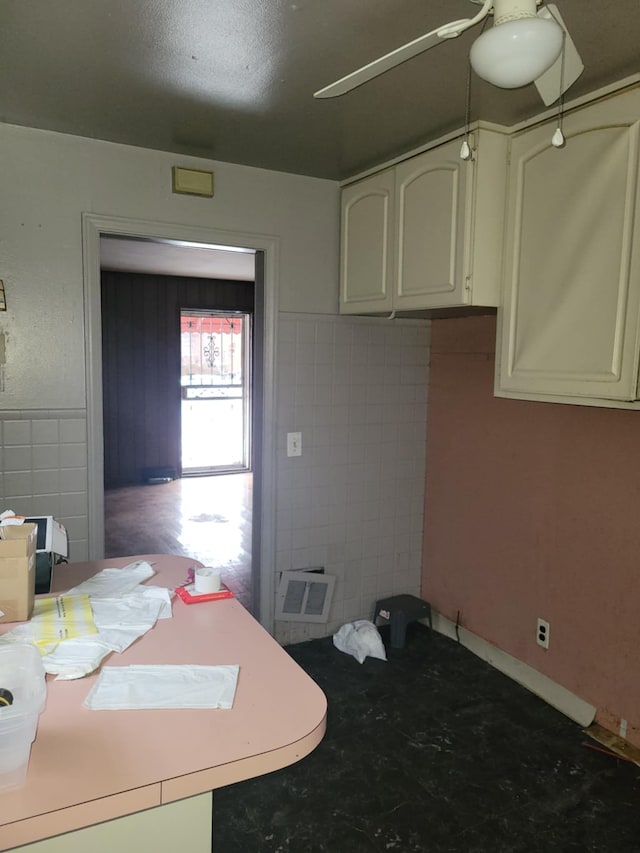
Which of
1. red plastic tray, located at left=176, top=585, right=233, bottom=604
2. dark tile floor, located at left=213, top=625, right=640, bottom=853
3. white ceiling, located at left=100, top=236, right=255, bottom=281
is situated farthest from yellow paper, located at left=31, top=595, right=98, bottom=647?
white ceiling, located at left=100, top=236, right=255, bottom=281

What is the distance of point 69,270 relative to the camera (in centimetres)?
249

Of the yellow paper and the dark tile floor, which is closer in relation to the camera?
the yellow paper

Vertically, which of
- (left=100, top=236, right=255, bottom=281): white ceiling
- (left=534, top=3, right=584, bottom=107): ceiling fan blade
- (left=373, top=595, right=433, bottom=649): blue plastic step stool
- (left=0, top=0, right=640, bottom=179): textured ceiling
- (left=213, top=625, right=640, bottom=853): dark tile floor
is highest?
(left=100, top=236, right=255, bottom=281): white ceiling

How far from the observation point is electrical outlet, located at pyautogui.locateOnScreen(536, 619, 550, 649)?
2.69m

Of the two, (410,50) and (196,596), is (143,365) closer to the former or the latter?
(196,596)

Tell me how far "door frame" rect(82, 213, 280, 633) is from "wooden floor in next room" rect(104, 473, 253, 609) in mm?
669

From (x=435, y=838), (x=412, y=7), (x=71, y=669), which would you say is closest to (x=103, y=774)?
(x=71, y=669)

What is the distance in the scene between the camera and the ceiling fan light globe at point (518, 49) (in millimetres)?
1038

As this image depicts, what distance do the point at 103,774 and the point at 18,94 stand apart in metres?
2.09

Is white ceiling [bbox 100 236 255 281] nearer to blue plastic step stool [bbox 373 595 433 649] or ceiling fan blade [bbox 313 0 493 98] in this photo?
blue plastic step stool [bbox 373 595 433 649]

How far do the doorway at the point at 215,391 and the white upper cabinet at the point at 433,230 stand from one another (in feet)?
15.0

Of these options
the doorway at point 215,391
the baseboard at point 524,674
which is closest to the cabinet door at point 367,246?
the baseboard at point 524,674

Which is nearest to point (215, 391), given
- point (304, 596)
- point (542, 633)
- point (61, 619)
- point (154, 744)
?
point (304, 596)

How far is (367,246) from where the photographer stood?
111 inches
